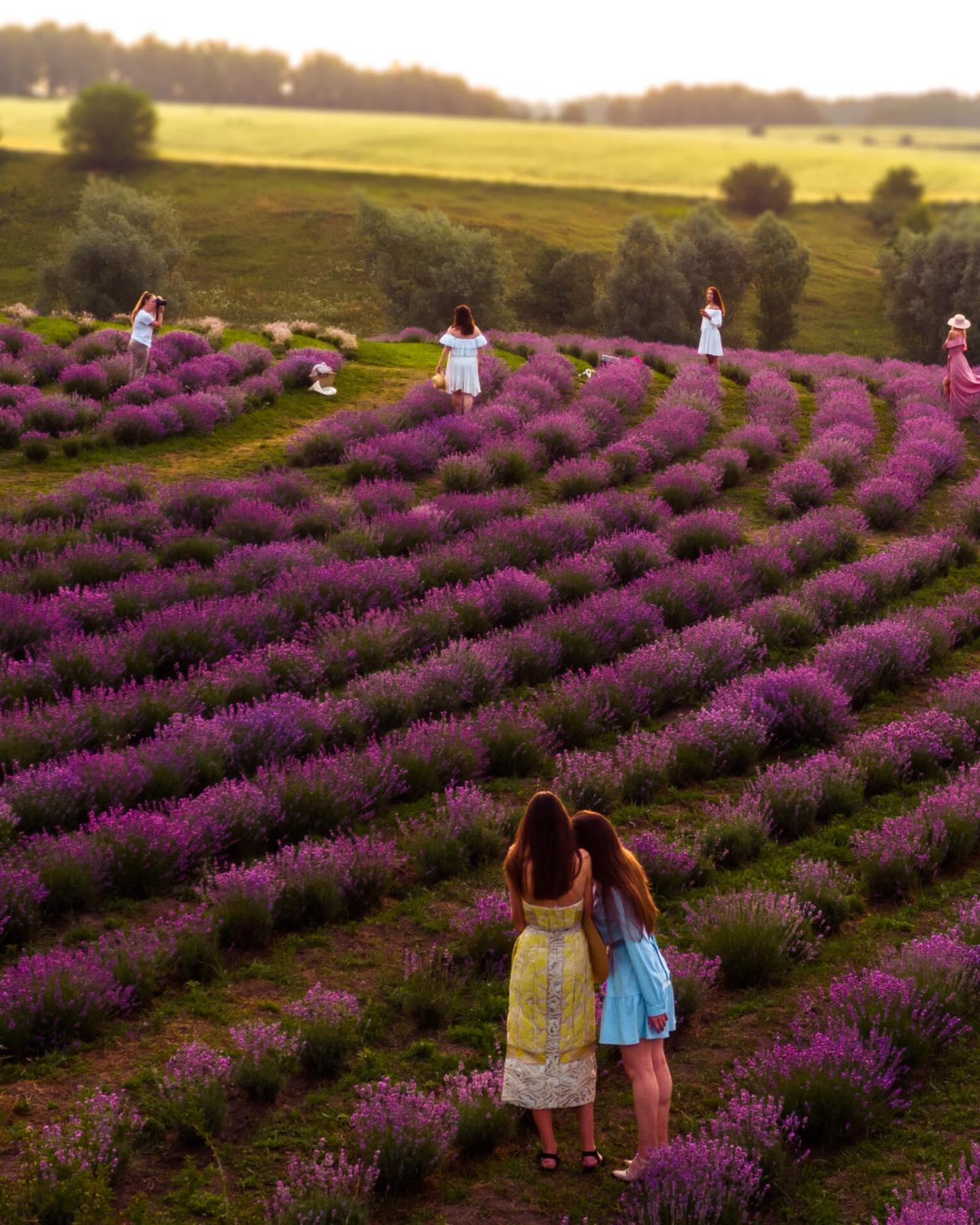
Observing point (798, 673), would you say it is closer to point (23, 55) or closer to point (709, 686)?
point (709, 686)

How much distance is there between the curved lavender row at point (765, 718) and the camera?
8.10 meters

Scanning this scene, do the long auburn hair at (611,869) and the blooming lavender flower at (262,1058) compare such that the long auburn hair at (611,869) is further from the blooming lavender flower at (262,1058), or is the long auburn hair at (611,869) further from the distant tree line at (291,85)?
the distant tree line at (291,85)

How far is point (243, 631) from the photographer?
1016 centimetres

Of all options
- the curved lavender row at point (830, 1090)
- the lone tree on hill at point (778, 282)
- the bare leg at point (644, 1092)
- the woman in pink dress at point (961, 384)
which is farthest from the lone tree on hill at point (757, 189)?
the bare leg at point (644, 1092)

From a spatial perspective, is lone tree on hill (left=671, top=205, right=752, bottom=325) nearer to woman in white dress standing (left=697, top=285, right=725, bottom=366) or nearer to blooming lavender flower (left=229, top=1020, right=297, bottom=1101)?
woman in white dress standing (left=697, top=285, right=725, bottom=366)

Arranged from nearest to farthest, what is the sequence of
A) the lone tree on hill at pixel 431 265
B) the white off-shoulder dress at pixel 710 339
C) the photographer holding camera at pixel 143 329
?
the photographer holding camera at pixel 143 329 → the white off-shoulder dress at pixel 710 339 → the lone tree on hill at pixel 431 265

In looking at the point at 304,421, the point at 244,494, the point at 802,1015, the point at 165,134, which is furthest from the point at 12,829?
the point at 165,134

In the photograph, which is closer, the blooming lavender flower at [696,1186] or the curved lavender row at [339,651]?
the blooming lavender flower at [696,1186]

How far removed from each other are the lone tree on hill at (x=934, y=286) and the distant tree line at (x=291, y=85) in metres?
82.3

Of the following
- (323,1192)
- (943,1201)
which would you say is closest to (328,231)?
(323,1192)

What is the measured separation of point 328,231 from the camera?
62.8 m

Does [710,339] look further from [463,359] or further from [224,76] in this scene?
[224,76]

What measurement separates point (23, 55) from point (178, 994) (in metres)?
126

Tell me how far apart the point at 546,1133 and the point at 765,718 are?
14.9 feet
